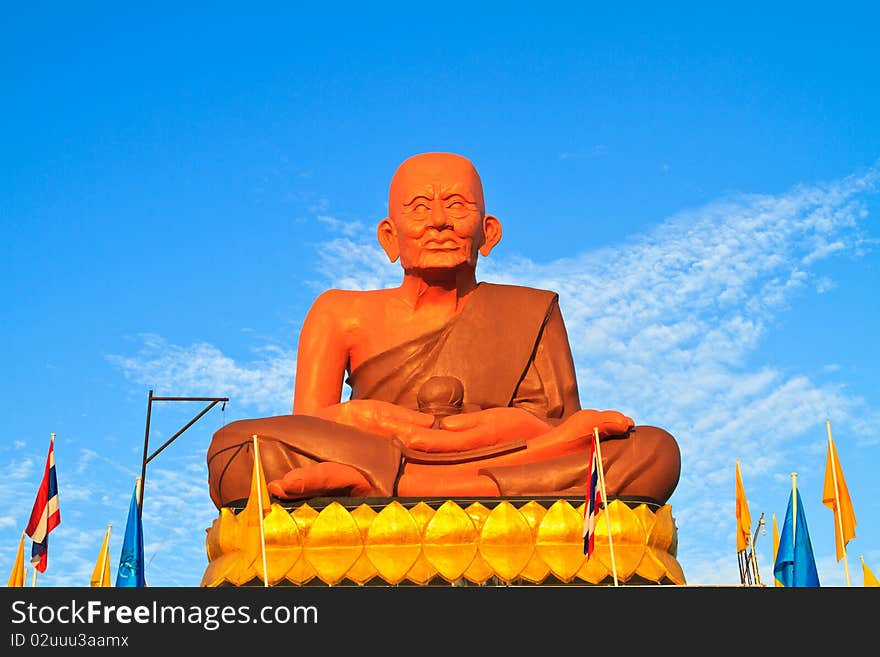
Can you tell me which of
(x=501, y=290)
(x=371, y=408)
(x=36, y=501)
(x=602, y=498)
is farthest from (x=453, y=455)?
(x=36, y=501)

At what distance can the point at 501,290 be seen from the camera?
41.3ft

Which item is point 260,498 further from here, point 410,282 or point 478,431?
point 410,282

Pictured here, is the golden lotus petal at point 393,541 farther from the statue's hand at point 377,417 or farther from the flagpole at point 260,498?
the statue's hand at point 377,417

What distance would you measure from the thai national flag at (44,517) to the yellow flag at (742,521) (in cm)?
673

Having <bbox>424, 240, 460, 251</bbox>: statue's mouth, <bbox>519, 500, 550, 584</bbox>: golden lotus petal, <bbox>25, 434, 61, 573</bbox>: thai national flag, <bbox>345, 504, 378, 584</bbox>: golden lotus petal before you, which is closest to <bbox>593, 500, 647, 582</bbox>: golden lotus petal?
<bbox>519, 500, 550, 584</bbox>: golden lotus petal

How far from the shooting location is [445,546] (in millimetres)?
9969

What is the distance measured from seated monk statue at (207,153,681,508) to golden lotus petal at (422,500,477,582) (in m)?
0.41

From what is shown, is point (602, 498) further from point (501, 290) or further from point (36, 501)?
point (36, 501)

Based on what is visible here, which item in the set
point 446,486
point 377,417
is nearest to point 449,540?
point 446,486

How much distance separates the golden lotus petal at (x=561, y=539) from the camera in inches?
391

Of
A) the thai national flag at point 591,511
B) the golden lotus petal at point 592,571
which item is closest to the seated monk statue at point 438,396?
the golden lotus petal at point 592,571

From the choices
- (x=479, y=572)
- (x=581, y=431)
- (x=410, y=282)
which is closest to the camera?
(x=479, y=572)

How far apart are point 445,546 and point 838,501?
3201mm

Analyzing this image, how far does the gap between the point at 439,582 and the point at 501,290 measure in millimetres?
3665
